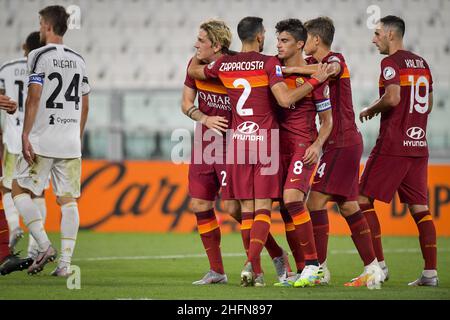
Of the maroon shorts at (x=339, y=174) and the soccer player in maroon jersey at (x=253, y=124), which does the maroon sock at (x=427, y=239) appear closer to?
the maroon shorts at (x=339, y=174)

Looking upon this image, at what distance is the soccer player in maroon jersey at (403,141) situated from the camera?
7973mm

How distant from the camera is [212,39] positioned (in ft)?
25.2

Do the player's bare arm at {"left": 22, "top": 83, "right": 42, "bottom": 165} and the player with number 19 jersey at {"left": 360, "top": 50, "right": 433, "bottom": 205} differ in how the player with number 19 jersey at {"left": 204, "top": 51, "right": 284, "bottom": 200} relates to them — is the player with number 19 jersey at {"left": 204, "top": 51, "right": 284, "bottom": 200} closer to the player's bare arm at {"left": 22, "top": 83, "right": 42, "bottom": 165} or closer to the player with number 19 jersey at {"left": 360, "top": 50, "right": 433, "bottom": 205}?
the player with number 19 jersey at {"left": 360, "top": 50, "right": 433, "bottom": 205}

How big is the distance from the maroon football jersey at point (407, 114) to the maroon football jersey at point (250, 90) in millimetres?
1214

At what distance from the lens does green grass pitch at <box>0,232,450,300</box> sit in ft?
22.1

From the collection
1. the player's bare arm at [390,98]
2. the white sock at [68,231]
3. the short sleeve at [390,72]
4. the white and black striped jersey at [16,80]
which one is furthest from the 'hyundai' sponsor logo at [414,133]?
the white and black striped jersey at [16,80]

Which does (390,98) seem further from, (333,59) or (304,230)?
(304,230)

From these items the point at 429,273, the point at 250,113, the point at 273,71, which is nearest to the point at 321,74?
the point at 273,71

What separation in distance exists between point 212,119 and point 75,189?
1.59 m

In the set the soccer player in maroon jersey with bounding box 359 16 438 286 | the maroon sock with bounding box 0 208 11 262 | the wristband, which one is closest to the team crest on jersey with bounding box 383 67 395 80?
the soccer player in maroon jersey with bounding box 359 16 438 286

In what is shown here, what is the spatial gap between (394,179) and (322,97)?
1.22 meters

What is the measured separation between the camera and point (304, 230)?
23.7 ft

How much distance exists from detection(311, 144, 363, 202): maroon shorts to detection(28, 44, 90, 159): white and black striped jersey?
2284 mm
